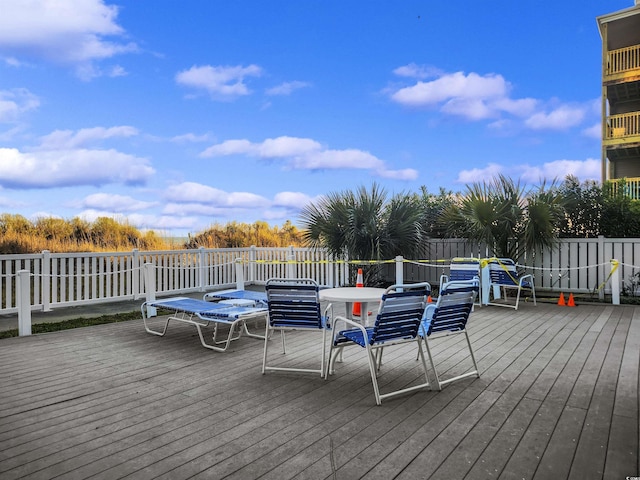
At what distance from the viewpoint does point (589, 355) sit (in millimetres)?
5039

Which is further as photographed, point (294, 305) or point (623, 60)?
point (623, 60)

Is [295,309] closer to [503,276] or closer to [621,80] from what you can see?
[503,276]

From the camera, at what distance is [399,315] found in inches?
148

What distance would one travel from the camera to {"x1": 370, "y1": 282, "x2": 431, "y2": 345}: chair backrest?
12.0ft

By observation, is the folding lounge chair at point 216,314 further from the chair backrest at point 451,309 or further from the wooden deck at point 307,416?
the chair backrest at point 451,309

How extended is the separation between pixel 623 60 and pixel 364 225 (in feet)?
49.0

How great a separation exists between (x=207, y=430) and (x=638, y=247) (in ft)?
33.7

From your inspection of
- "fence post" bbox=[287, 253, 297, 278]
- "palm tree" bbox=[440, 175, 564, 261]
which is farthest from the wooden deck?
"fence post" bbox=[287, 253, 297, 278]

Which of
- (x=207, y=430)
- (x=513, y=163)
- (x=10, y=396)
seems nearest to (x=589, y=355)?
(x=207, y=430)

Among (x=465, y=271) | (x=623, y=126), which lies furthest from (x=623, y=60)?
(x=465, y=271)

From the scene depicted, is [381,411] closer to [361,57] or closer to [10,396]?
[10,396]

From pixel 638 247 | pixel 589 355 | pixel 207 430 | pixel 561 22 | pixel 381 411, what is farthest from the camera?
pixel 561 22

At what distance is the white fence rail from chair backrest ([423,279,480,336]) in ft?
18.0

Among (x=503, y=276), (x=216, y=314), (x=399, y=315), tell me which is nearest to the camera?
(x=399, y=315)
